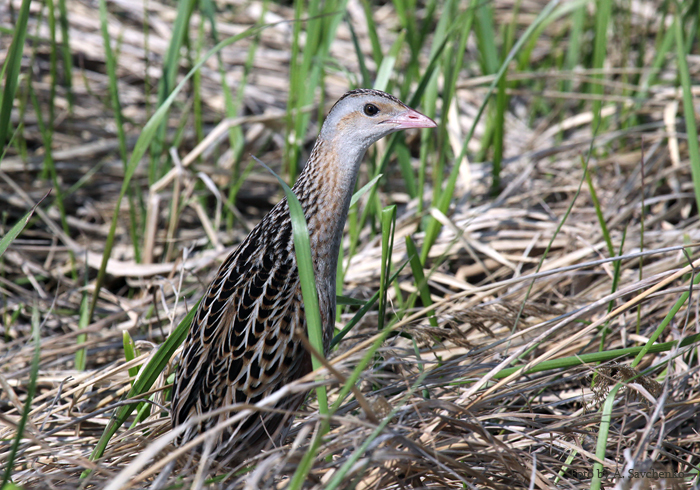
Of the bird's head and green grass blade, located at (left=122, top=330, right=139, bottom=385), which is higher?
the bird's head

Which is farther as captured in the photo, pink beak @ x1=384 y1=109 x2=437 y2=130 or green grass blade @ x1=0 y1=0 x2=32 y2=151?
pink beak @ x1=384 y1=109 x2=437 y2=130

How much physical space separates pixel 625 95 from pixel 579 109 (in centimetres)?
66

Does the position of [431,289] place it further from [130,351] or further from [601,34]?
[601,34]

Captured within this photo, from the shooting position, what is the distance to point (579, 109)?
17.0 ft

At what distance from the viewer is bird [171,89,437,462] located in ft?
7.18

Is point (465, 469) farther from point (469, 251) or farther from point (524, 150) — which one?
point (524, 150)

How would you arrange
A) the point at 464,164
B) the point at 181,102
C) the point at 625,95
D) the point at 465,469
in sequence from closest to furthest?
the point at 465,469, the point at 464,164, the point at 625,95, the point at 181,102

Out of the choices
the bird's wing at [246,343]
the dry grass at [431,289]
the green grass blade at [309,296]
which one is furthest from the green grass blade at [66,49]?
the green grass blade at [309,296]

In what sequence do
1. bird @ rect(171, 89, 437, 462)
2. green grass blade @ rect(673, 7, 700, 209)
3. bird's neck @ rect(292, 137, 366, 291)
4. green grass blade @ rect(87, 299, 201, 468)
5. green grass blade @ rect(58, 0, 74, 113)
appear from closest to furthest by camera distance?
bird @ rect(171, 89, 437, 462) → green grass blade @ rect(87, 299, 201, 468) → bird's neck @ rect(292, 137, 366, 291) → green grass blade @ rect(673, 7, 700, 209) → green grass blade @ rect(58, 0, 74, 113)

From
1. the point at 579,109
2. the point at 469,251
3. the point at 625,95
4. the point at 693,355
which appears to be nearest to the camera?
the point at 693,355

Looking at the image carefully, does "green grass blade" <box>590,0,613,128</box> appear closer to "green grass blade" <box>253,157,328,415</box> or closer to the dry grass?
the dry grass

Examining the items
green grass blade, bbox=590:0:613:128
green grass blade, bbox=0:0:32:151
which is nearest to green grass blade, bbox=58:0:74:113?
green grass blade, bbox=0:0:32:151

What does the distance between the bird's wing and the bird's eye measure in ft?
2.08

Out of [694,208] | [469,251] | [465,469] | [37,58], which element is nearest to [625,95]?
[694,208]
